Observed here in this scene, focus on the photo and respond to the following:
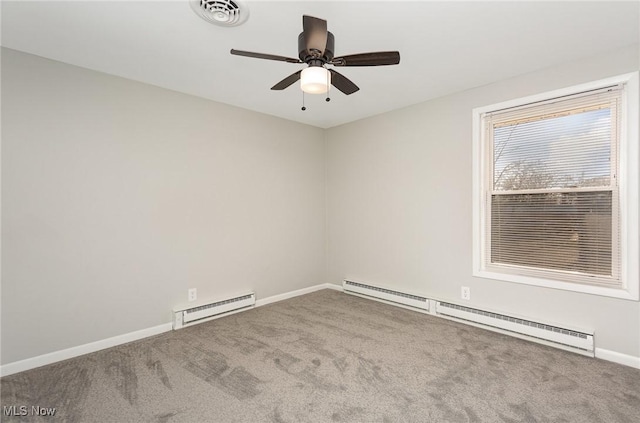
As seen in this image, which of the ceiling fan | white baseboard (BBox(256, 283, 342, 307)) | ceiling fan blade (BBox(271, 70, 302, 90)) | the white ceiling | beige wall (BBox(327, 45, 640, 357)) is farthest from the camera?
white baseboard (BBox(256, 283, 342, 307))

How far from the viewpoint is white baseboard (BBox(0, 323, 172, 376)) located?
2369 mm

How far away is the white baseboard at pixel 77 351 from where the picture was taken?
237 cm

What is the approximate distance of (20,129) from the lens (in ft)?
7.93

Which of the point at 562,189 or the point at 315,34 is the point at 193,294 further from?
the point at 562,189

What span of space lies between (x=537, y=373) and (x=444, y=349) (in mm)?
674

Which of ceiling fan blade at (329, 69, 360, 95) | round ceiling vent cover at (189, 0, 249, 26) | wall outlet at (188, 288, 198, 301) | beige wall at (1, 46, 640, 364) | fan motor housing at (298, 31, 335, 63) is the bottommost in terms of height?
wall outlet at (188, 288, 198, 301)

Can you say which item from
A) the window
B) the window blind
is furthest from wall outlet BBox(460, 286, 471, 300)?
the window blind

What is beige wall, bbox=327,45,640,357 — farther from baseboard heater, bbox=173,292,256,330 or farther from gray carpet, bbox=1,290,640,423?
baseboard heater, bbox=173,292,256,330

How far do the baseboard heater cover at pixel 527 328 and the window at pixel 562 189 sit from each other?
37 centimetres

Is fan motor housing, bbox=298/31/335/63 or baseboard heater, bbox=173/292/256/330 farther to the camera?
baseboard heater, bbox=173/292/256/330

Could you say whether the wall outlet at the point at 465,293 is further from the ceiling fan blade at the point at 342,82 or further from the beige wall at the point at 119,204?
the ceiling fan blade at the point at 342,82

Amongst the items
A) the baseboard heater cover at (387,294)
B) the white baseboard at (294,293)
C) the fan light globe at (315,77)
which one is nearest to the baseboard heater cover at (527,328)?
the baseboard heater cover at (387,294)

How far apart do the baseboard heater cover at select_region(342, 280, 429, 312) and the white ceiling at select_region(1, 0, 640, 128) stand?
8.00 ft

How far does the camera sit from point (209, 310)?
343 cm
